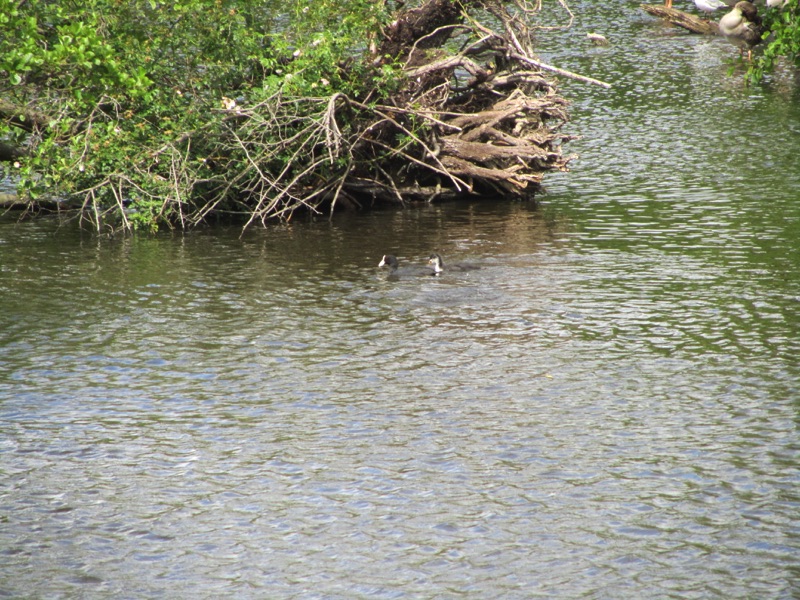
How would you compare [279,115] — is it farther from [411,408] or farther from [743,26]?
[743,26]

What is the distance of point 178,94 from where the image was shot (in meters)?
26.5

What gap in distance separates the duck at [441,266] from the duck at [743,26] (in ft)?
103

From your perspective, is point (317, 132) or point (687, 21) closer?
point (317, 132)

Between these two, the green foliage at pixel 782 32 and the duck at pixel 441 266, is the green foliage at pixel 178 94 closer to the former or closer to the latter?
the duck at pixel 441 266

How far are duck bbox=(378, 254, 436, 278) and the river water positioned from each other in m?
0.28

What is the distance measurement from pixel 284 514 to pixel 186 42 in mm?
16972

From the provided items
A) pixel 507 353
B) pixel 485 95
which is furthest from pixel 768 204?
pixel 507 353

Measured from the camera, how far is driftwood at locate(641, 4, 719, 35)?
56.1 meters

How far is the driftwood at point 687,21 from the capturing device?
56062 mm

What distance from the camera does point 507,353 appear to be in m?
17.0

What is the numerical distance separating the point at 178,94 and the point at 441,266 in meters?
8.51

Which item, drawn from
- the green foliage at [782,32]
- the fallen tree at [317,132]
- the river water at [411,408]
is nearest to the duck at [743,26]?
the fallen tree at [317,132]

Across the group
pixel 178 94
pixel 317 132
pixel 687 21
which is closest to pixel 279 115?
pixel 317 132

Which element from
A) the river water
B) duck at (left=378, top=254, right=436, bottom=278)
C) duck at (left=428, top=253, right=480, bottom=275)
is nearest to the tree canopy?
the river water
